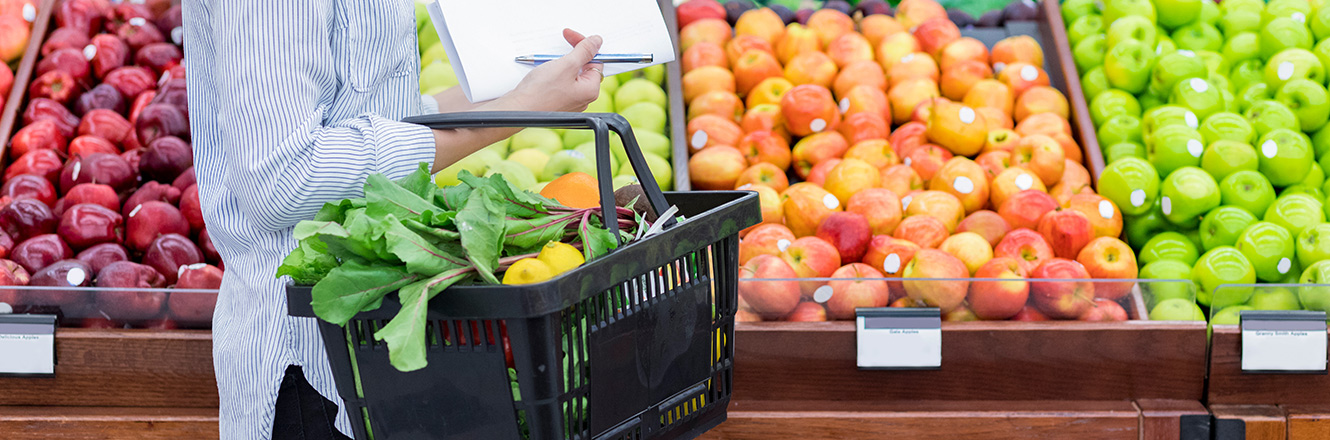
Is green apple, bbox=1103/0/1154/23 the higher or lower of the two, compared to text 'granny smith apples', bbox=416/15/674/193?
higher

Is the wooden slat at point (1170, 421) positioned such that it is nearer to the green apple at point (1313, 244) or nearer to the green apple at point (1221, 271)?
→ the green apple at point (1221, 271)

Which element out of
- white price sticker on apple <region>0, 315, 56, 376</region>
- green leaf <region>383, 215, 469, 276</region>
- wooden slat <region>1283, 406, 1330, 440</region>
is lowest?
wooden slat <region>1283, 406, 1330, 440</region>

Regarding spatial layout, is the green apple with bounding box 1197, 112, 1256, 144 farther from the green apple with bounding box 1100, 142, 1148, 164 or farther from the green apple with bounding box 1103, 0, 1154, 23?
the green apple with bounding box 1103, 0, 1154, 23

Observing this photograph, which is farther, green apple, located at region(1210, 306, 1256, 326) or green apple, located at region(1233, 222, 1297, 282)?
green apple, located at region(1233, 222, 1297, 282)

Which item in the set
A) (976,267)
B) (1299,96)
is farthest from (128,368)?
(1299,96)

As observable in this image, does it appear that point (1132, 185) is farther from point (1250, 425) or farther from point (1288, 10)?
point (1288, 10)

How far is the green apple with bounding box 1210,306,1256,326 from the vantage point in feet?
5.45

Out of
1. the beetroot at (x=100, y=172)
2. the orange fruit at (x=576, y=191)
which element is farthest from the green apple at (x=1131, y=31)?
the beetroot at (x=100, y=172)

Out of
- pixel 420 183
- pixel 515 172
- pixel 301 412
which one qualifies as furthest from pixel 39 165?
pixel 420 183

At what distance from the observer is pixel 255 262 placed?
109 centimetres

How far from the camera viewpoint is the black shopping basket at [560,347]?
2.47ft

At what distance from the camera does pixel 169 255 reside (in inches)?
79.2

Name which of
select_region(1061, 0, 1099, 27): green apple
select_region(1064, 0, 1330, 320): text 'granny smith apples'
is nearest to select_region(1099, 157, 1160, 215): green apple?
select_region(1064, 0, 1330, 320): text 'granny smith apples'

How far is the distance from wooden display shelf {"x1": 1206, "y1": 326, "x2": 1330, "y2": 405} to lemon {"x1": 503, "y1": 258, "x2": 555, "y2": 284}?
1.37 meters
